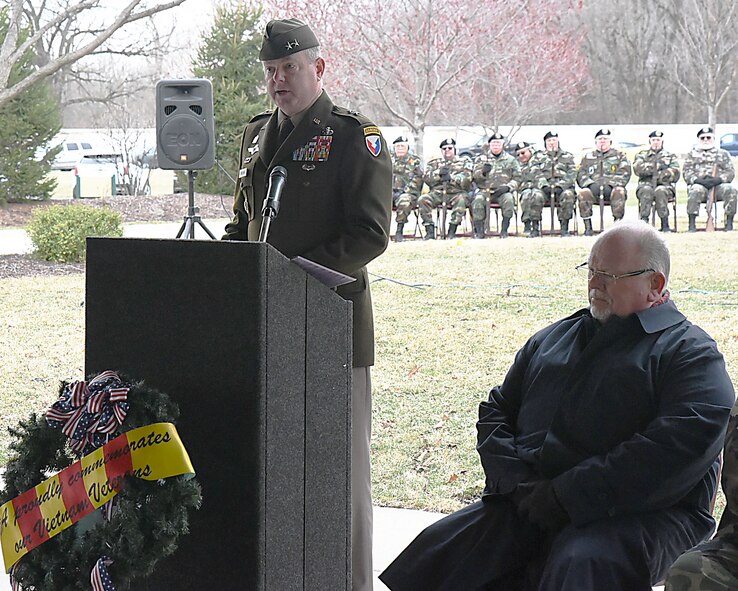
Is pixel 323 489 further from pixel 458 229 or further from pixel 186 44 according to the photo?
pixel 458 229

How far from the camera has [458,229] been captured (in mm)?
12500

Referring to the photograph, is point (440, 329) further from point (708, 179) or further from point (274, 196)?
point (274, 196)

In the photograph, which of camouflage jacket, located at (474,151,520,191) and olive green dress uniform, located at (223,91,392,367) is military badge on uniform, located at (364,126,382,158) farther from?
camouflage jacket, located at (474,151,520,191)

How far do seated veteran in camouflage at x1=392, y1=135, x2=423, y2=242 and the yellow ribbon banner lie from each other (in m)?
10.2

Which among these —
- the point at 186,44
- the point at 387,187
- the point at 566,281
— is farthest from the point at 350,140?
the point at 186,44

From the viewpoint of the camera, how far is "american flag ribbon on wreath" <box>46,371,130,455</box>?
5.95 feet

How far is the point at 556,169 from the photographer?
11727mm

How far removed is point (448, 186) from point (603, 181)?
5.89 feet

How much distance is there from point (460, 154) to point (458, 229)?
35.6 inches

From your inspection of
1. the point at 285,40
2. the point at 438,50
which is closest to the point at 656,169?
the point at 438,50

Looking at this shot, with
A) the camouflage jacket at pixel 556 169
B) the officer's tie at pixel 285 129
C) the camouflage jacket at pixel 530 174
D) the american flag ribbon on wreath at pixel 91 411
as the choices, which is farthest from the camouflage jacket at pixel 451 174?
the american flag ribbon on wreath at pixel 91 411

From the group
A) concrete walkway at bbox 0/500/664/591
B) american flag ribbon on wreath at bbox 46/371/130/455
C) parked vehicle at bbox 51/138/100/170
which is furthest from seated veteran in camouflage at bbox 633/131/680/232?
american flag ribbon on wreath at bbox 46/371/130/455

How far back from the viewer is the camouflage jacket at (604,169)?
11148 mm

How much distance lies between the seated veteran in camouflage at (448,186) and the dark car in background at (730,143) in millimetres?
2898
